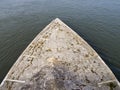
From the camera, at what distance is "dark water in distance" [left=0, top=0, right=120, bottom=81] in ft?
42.3

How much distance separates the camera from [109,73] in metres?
9.42

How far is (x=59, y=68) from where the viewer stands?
923 cm

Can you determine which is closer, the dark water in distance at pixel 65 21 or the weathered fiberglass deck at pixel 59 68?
the weathered fiberglass deck at pixel 59 68

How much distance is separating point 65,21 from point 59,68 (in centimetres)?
812

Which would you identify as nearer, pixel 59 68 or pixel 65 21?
pixel 59 68

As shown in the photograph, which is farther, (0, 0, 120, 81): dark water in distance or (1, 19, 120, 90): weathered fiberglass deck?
(0, 0, 120, 81): dark water in distance

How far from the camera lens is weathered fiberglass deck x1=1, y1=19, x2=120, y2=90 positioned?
861cm

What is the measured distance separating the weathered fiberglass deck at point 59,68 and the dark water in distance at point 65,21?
185 cm

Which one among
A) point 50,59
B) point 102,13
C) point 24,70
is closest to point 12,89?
point 24,70

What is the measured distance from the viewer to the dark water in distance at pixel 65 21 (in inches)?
508

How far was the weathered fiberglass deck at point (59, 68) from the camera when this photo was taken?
861cm

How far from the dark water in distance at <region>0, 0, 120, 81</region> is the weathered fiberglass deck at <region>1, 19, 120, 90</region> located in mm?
1854

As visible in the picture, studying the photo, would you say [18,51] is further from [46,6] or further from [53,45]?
[46,6]

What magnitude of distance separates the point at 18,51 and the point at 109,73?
650 centimetres
